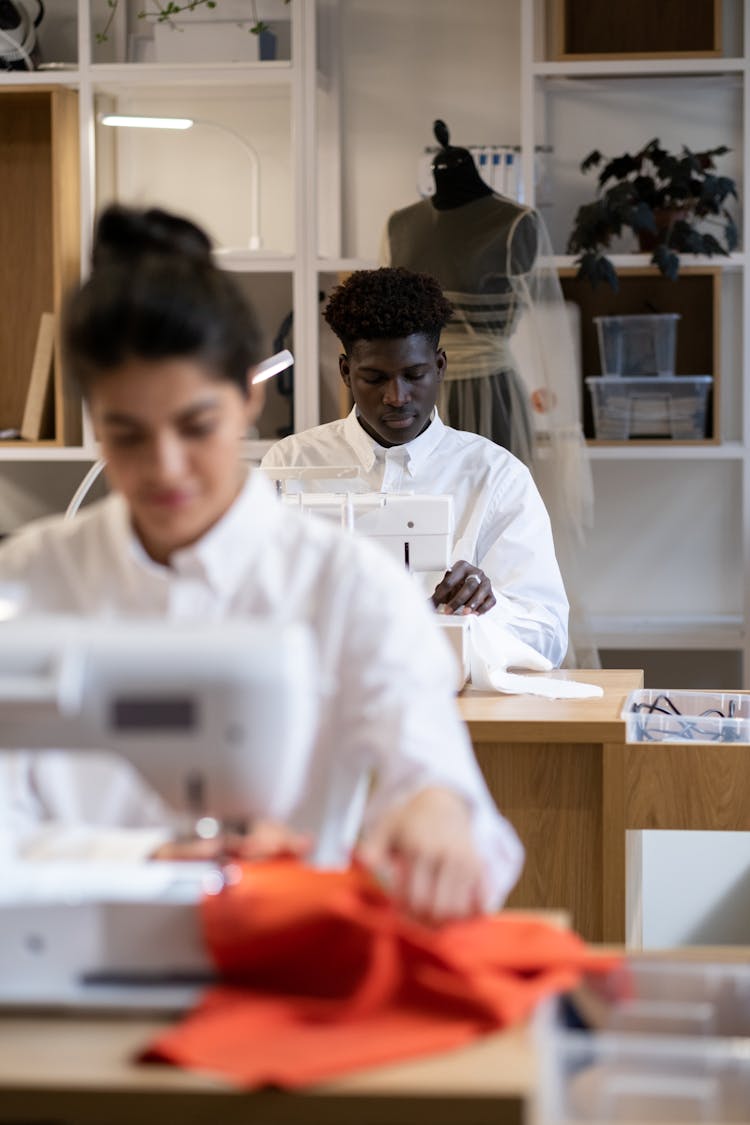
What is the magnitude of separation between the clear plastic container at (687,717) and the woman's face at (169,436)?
118 centimetres

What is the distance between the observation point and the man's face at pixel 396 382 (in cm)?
293

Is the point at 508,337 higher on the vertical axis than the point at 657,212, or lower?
lower

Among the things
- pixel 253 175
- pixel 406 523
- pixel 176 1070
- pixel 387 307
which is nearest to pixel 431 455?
pixel 387 307

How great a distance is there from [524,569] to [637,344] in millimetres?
1213

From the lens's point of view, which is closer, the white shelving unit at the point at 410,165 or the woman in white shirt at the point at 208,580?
the woman in white shirt at the point at 208,580

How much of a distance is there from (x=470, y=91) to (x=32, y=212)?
1290 millimetres

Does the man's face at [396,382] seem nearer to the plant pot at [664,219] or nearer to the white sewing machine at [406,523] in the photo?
the white sewing machine at [406,523]

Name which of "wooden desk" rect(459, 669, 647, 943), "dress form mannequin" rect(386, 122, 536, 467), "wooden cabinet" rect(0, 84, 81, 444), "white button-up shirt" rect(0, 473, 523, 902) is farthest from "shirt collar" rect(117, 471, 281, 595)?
"wooden cabinet" rect(0, 84, 81, 444)

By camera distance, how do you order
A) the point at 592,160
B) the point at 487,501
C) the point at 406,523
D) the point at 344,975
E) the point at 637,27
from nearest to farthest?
the point at 344,975 → the point at 406,523 → the point at 487,501 → the point at 592,160 → the point at 637,27

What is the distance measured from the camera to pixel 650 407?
3855mm

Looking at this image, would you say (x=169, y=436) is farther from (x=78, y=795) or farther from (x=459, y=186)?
(x=459, y=186)

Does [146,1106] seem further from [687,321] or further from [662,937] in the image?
[687,321]

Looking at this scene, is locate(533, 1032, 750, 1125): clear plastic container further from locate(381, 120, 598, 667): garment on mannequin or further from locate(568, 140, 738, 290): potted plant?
locate(568, 140, 738, 290): potted plant

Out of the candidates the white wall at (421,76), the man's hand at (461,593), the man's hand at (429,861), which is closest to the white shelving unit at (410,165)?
the white wall at (421,76)
